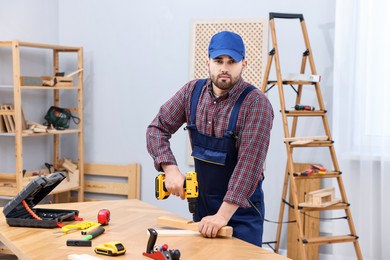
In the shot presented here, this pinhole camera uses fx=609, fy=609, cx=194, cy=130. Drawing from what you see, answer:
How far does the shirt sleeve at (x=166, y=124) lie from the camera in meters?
2.97

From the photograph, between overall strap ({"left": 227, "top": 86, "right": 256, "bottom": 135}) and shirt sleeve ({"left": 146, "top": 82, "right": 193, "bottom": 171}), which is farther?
shirt sleeve ({"left": 146, "top": 82, "right": 193, "bottom": 171})

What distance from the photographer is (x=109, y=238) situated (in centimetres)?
255

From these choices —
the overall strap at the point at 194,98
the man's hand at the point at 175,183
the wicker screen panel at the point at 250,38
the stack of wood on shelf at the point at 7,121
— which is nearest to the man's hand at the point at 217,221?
the man's hand at the point at 175,183

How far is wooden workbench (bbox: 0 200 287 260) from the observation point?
2.30m

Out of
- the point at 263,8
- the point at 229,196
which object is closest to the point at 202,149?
the point at 229,196

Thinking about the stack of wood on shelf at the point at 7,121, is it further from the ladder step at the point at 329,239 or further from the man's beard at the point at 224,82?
the man's beard at the point at 224,82

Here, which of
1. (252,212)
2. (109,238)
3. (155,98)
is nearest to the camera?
(109,238)

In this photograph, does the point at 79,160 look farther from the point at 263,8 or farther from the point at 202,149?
the point at 202,149

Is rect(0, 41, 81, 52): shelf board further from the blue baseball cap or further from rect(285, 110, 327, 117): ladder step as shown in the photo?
the blue baseball cap

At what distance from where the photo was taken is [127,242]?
248 centimetres

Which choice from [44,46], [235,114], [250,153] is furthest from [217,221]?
[44,46]

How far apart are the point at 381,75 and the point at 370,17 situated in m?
0.44

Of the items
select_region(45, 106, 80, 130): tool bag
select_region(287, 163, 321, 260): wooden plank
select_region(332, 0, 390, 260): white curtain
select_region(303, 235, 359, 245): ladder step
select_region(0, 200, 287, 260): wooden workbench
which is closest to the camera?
select_region(0, 200, 287, 260): wooden workbench

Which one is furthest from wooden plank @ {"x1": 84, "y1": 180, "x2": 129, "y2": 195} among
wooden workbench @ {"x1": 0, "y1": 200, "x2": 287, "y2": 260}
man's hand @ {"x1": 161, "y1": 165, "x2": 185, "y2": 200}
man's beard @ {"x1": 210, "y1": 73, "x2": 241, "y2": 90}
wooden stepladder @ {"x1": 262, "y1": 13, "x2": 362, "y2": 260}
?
man's beard @ {"x1": 210, "y1": 73, "x2": 241, "y2": 90}
